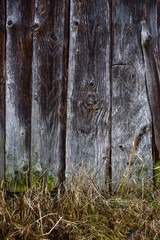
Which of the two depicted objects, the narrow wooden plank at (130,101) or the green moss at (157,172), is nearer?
the narrow wooden plank at (130,101)

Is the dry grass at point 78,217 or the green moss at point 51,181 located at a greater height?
the green moss at point 51,181

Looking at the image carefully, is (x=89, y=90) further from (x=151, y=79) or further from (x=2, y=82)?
(x=2, y=82)

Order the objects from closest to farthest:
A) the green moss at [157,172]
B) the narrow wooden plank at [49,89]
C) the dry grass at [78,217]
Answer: the dry grass at [78,217] < the narrow wooden plank at [49,89] < the green moss at [157,172]

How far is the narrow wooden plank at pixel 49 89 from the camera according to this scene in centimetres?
371

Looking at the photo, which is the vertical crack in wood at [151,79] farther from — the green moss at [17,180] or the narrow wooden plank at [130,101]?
the green moss at [17,180]

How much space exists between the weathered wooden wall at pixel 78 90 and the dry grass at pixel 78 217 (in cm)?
34

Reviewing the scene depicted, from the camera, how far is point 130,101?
12.5ft

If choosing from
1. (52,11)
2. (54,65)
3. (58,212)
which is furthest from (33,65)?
(58,212)

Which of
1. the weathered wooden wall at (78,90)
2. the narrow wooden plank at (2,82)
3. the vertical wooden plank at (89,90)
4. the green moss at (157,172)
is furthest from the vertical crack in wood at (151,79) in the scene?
the narrow wooden plank at (2,82)

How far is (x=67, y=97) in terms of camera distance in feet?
12.4

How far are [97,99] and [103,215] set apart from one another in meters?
0.93

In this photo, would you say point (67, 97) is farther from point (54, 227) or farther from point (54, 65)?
point (54, 227)

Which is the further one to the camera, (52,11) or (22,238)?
(52,11)

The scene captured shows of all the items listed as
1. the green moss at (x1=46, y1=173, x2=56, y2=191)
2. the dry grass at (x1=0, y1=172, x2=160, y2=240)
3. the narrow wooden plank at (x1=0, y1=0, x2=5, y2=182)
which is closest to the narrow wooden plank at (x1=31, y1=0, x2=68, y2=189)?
the green moss at (x1=46, y1=173, x2=56, y2=191)
